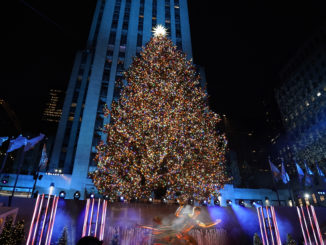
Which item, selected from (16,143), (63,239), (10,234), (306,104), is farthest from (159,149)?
(306,104)

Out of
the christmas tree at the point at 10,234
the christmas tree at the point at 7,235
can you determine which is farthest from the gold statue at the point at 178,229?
the christmas tree at the point at 7,235

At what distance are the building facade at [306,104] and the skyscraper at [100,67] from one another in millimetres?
25736

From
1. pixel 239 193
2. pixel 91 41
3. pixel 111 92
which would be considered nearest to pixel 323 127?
pixel 239 193

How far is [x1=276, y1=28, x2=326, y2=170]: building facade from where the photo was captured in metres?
33.0

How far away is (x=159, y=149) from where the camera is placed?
10.9 metres

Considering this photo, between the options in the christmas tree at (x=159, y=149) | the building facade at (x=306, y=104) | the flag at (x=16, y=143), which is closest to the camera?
the flag at (x=16, y=143)

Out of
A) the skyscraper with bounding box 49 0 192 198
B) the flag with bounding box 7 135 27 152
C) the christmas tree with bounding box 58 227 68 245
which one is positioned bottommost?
the christmas tree with bounding box 58 227 68 245

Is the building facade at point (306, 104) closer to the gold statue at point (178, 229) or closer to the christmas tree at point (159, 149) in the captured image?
the christmas tree at point (159, 149)

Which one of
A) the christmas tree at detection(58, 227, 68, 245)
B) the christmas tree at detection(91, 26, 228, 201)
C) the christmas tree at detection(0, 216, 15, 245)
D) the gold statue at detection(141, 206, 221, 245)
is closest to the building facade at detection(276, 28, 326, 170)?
the christmas tree at detection(91, 26, 228, 201)

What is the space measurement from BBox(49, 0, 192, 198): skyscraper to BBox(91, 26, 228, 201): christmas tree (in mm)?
7642

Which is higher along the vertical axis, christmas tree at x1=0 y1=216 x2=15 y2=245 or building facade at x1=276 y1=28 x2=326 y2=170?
building facade at x1=276 y1=28 x2=326 y2=170

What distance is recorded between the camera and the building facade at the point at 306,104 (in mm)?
33000

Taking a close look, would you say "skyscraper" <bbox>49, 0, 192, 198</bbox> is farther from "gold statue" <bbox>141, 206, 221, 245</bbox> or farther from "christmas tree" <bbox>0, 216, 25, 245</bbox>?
"christmas tree" <bbox>0, 216, 25, 245</bbox>

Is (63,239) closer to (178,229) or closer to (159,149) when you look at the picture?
(178,229)
